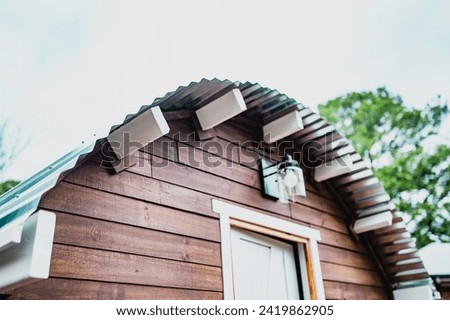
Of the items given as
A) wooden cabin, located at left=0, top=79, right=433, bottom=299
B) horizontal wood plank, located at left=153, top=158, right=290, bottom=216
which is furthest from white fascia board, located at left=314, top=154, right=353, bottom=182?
horizontal wood plank, located at left=153, top=158, right=290, bottom=216

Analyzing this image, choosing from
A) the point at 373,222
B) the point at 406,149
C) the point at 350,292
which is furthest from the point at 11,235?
the point at 406,149

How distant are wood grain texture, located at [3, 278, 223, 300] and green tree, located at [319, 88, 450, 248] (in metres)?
11.3

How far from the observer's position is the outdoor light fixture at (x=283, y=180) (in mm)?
3398

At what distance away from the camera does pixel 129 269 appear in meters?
2.48

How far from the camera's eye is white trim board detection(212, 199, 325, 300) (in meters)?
2.94

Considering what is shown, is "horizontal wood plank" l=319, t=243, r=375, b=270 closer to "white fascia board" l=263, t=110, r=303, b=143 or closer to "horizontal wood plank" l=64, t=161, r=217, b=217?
"white fascia board" l=263, t=110, r=303, b=143

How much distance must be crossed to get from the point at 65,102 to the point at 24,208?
11679mm

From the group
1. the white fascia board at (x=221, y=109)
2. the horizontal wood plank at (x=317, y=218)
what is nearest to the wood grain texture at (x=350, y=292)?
the horizontal wood plank at (x=317, y=218)

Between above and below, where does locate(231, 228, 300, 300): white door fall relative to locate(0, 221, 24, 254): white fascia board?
above

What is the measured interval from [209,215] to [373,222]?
171 centimetres

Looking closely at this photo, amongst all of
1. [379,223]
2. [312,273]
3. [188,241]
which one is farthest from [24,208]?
[379,223]

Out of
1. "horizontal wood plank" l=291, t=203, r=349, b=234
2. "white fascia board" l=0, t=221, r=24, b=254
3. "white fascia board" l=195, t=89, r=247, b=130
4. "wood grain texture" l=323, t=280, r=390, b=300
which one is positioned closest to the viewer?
"white fascia board" l=0, t=221, r=24, b=254

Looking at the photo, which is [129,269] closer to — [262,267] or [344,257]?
[262,267]

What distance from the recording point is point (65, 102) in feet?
41.9
